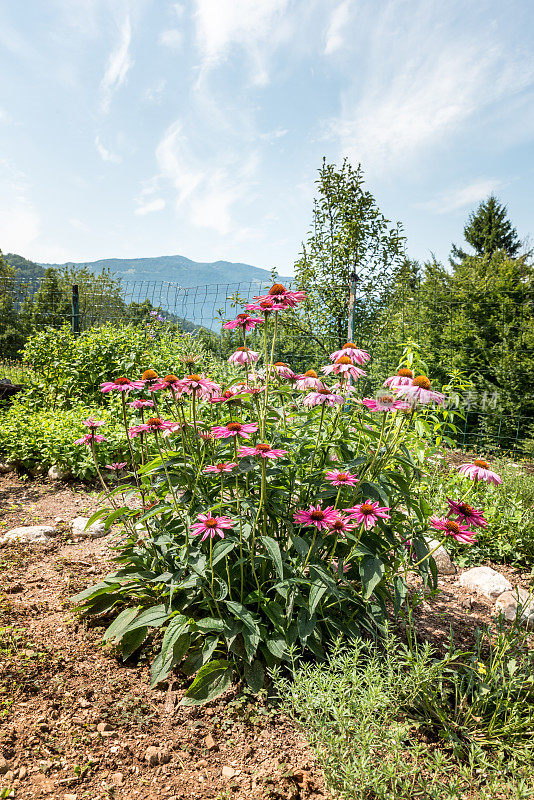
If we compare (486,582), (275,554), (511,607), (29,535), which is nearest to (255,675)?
(275,554)

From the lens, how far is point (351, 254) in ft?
18.0

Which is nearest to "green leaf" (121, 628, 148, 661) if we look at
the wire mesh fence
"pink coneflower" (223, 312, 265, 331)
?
"pink coneflower" (223, 312, 265, 331)

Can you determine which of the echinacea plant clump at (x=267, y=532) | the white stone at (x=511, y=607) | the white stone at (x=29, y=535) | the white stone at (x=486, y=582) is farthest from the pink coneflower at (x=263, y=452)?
the white stone at (x=29, y=535)

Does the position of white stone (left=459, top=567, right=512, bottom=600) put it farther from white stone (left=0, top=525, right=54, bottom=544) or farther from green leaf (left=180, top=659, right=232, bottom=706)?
white stone (left=0, top=525, right=54, bottom=544)

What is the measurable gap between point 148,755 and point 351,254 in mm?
5140

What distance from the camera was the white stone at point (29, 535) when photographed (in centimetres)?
273

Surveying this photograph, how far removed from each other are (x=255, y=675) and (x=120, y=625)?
1.86 feet

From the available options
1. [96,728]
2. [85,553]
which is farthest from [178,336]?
[96,728]

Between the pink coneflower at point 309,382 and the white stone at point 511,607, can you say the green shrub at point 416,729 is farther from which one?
the pink coneflower at point 309,382

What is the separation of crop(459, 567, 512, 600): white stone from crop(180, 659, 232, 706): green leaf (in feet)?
5.23

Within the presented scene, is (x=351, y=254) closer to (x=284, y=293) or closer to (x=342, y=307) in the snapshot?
(x=342, y=307)

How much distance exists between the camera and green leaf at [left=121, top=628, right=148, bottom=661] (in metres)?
1.75

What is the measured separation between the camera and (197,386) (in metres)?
1.60

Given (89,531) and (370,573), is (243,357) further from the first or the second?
(89,531)
